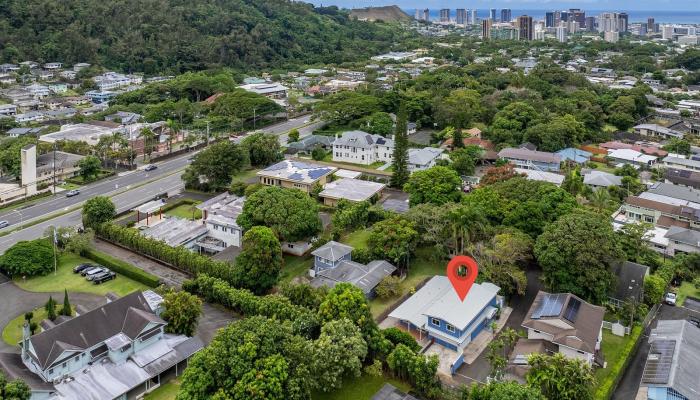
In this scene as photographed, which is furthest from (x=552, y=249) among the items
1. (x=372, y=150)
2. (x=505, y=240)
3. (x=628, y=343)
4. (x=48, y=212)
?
(x=48, y=212)

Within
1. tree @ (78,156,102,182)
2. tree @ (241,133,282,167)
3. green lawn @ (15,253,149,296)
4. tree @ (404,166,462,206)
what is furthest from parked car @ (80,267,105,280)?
tree @ (241,133,282,167)

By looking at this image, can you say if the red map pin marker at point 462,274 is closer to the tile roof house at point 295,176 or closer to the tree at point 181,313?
the tree at point 181,313

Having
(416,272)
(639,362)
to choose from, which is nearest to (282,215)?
(416,272)

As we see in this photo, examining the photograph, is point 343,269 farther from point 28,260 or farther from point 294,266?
point 28,260

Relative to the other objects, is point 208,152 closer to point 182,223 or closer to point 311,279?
point 182,223

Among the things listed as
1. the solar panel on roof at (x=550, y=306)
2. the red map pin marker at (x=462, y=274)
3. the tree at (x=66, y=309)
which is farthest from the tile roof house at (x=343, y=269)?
the tree at (x=66, y=309)

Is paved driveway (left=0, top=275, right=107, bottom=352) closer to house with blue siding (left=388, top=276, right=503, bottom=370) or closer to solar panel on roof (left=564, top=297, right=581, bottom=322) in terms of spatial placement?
house with blue siding (left=388, top=276, right=503, bottom=370)
